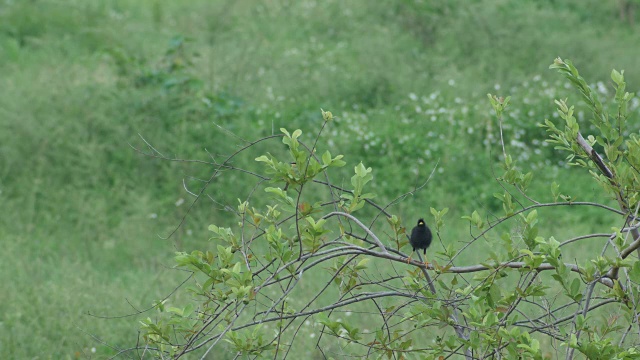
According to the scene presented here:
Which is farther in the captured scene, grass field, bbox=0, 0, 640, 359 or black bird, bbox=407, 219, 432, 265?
grass field, bbox=0, 0, 640, 359

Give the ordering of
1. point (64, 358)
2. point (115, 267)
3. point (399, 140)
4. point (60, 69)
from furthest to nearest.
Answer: point (60, 69) → point (399, 140) → point (115, 267) → point (64, 358)

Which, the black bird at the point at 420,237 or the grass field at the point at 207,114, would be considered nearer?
the black bird at the point at 420,237

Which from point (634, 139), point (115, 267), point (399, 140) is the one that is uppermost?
point (634, 139)

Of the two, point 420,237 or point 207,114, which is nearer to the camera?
point 420,237

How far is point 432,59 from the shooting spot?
34.5 feet

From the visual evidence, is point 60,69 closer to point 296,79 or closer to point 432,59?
point 296,79

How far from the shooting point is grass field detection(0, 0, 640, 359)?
21.9ft

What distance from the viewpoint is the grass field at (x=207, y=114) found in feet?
21.9

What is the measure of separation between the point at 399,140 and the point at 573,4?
546 cm

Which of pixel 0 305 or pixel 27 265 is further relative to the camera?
pixel 27 265

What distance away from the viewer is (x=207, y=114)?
850 cm

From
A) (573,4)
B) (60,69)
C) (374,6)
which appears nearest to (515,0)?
(573,4)

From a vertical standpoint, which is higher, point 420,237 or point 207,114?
point 420,237

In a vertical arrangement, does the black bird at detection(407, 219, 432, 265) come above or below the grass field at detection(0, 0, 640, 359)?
above
